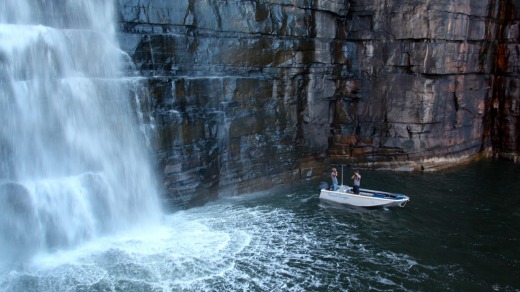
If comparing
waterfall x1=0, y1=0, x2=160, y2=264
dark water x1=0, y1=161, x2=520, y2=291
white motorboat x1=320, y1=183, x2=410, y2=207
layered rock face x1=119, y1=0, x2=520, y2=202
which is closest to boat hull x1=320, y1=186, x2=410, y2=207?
white motorboat x1=320, y1=183, x2=410, y2=207

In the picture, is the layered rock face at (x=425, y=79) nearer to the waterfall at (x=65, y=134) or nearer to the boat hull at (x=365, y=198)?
the boat hull at (x=365, y=198)

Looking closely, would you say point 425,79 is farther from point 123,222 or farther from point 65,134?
point 65,134

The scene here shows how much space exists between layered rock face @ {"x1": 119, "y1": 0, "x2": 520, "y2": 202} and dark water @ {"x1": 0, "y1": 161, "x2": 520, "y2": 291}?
3573 mm

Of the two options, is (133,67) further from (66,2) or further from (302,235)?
(302,235)

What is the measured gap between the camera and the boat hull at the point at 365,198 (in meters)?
23.8

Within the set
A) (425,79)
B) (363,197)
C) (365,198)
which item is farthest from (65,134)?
(425,79)

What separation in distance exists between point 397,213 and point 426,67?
11.2m

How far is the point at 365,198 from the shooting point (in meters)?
24.0

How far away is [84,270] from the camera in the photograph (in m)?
17.3

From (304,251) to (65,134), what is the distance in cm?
1136

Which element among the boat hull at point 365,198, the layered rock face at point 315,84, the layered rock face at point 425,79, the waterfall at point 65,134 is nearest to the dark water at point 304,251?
the boat hull at point 365,198

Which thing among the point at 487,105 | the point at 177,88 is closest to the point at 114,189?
the point at 177,88

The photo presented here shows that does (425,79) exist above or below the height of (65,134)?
above

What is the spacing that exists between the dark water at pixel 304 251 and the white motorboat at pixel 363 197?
41cm
